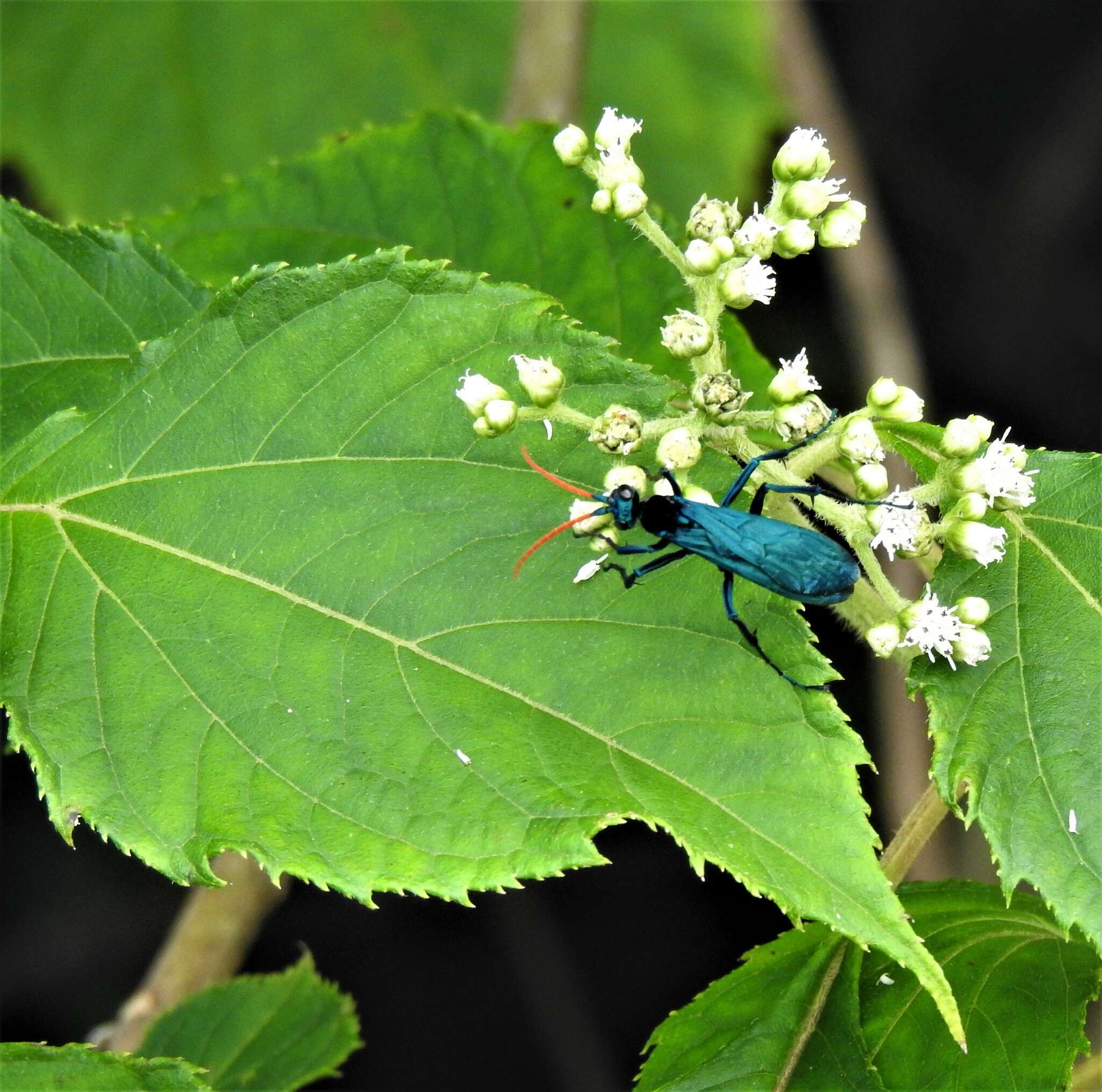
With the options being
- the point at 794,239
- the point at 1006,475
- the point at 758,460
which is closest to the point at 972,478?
the point at 1006,475

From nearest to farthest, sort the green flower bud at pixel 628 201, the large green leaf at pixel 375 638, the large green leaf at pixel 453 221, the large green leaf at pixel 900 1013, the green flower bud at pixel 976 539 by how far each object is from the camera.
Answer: the large green leaf at pixel 375 638 → the green flower bud at pixel 976 539 → the large green leaf at pixel 900 1013 → the green flower bud at pixel 628 201 → the large green leaf at pixel 453 221

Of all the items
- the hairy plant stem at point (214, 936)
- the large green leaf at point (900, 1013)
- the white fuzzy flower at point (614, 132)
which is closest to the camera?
the large green leaf at point (900, 1013)

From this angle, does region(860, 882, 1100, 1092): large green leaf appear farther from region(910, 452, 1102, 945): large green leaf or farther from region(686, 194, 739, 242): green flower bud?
region(686, 194, 739, 242): green flower bud

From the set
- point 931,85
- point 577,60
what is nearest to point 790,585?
point 577,60

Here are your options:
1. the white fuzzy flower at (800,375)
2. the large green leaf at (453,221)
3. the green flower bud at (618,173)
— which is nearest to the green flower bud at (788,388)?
the white fuzzy flower at (800,375)

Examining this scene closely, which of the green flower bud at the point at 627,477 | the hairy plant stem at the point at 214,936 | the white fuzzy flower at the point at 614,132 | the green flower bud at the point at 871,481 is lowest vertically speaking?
the hairy plant stem at the point at 214,936

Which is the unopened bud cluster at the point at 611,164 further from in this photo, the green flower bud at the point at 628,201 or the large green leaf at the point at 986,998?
the large green leaf at the point at 986,998

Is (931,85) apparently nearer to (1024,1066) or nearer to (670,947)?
(670,947)
